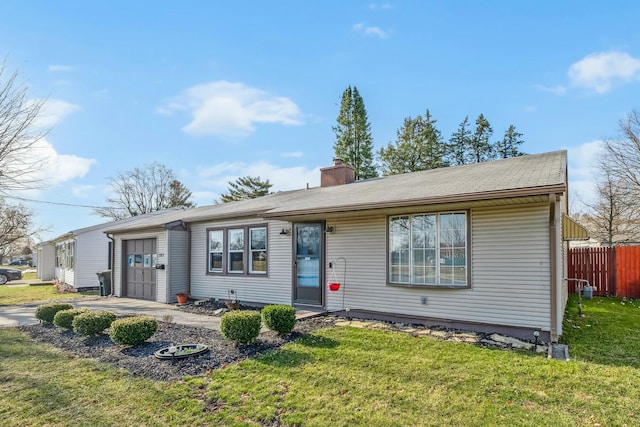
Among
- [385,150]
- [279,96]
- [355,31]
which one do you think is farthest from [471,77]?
[385,150]

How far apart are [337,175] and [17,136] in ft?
33.1

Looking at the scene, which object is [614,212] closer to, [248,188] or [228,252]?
[228,252]

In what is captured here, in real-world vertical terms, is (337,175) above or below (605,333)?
above

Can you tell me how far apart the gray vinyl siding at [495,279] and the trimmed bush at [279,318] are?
7.92 feet

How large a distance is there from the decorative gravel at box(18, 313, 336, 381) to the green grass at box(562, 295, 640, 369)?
4.53 meters

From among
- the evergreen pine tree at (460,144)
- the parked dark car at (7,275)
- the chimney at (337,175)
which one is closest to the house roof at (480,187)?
the chimney at (337,175)

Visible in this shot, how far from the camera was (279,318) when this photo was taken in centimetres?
680

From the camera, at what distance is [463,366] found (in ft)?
16.6

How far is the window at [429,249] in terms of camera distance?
7383 mm

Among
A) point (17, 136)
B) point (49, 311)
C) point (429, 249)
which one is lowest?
point (49, 311)

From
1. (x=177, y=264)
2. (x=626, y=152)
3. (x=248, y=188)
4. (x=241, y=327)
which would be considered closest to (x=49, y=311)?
(x=177, y=264)

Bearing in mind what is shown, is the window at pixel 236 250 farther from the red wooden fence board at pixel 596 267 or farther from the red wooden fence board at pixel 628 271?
the red wooden fence board at pixel 628 271

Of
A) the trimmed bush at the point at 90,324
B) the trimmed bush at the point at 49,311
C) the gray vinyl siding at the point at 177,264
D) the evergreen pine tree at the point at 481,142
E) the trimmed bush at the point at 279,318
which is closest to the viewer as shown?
the trimmed bush at the point at 279,318

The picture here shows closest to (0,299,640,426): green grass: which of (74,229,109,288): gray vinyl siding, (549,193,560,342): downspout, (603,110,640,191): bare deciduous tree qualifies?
(549,193,560,342): downspout
